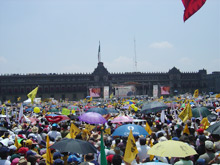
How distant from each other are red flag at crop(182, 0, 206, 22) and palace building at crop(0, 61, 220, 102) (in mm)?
65102

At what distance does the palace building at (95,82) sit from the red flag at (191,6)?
65.1m

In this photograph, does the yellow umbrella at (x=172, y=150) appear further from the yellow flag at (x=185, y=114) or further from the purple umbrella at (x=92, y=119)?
the purple umbrella at (x=92, y=119)

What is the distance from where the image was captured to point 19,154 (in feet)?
20.3

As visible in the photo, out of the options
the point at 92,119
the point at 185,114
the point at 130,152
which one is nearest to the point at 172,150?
the point at 130,152

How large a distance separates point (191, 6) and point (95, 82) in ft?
240

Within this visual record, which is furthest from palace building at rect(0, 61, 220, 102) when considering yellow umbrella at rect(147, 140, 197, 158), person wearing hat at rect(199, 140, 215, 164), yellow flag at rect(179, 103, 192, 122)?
yellow umbrella at rect(147, 140, 197, 158)

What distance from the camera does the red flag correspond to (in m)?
5.23

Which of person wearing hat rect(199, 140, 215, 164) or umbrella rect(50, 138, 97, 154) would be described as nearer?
person wearing hat rect(199, 140, 215, 164)

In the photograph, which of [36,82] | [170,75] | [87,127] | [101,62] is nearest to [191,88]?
[170,75]

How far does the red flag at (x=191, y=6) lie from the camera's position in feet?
17.2

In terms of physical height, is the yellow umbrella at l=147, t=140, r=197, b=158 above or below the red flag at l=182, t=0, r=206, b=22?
below

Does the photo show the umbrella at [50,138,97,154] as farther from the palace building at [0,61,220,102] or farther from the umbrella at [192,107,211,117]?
the palace building at [0,61,220,102]

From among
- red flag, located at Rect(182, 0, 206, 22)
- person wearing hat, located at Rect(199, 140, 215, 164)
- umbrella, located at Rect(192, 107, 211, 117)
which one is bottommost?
person wearing hat, located at Rect(199, 140, 215, 164)

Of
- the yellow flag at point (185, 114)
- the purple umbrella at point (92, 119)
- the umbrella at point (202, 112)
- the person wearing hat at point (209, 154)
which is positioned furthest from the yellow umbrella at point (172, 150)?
the umbrella at point (202, 112)
